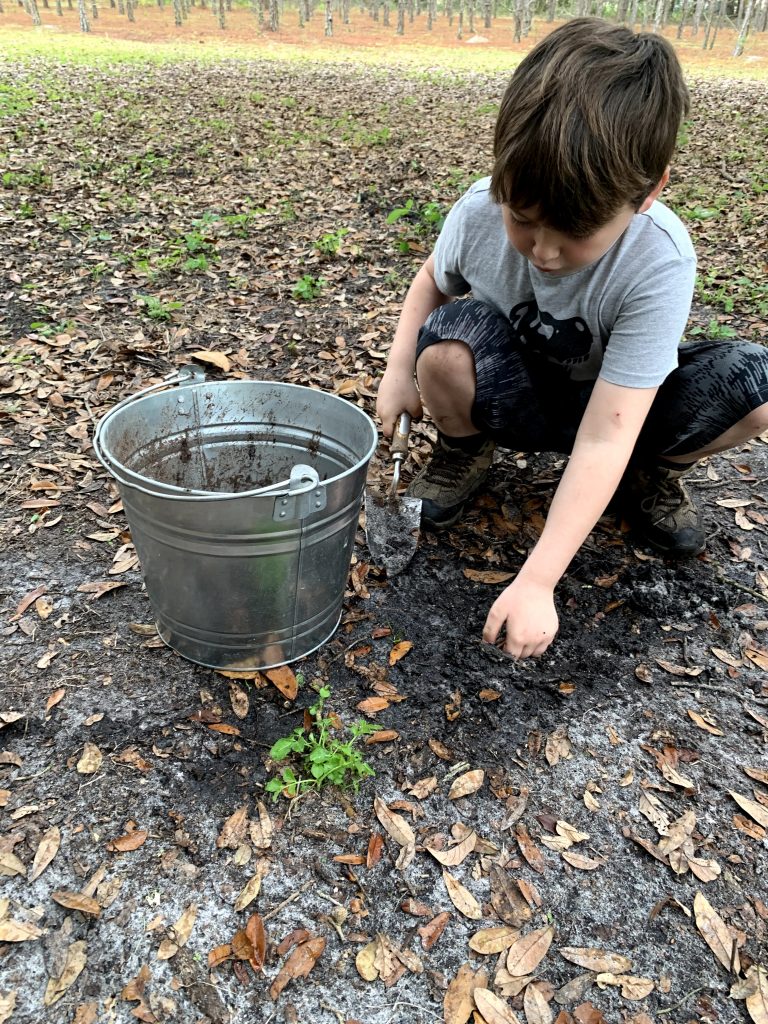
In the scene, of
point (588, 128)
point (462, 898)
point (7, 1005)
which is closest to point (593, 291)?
point (588, 128)

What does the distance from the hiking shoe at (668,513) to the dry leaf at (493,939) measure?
1.31 meters

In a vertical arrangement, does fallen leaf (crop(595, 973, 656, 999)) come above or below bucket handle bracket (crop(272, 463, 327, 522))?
below

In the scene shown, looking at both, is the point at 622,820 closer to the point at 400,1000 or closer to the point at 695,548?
the point at 400,1000

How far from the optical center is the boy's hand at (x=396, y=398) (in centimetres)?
199

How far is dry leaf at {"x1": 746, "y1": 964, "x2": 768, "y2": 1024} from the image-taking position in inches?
48.8

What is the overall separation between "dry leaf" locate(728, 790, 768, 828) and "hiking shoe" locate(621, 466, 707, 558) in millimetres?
829

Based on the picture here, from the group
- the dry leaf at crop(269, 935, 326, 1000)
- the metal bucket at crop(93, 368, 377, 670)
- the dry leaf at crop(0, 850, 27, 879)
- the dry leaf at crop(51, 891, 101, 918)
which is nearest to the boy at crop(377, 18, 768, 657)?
the metal bucket at crop(93, 368, 377, 670)

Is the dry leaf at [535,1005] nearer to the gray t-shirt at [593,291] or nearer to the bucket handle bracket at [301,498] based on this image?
the bucket handle bracket at [301,498]

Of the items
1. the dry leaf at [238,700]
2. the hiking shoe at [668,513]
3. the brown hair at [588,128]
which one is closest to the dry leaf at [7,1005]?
the dry leaf at [238,700]

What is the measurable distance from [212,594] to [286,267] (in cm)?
330

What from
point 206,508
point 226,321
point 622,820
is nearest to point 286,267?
point 226,321

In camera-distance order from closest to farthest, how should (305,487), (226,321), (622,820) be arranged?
1. (305,487)
2. (622,820)
3. (226,321)

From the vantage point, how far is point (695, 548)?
2.22m

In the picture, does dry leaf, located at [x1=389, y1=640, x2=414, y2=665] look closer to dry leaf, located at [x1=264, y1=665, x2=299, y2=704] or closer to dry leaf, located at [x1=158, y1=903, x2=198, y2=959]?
dry leaf, located at [x1=264, y1=665, x2=299, y2=704]
